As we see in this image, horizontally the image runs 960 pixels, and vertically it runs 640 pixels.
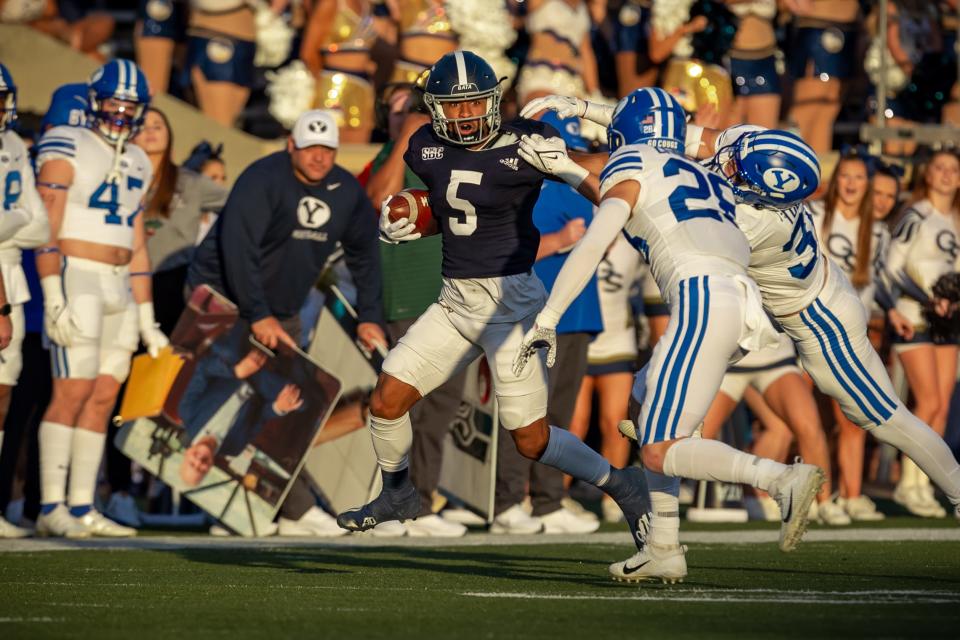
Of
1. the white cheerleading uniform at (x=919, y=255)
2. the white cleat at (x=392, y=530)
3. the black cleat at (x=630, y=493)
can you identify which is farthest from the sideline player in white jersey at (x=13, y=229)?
the white cheerleading uniform at (x=919, y=255)

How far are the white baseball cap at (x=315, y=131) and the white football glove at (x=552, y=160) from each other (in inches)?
105

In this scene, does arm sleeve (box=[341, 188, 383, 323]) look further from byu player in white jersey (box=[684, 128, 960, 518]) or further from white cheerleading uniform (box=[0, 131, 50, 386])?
byu player in white jersey (box=[684, 128, 960, 518])

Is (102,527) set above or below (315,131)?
below

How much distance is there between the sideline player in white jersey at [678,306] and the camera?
251 inches

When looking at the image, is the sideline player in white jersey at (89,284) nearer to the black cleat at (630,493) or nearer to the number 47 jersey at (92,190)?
the number 47 jersey at (92,190)

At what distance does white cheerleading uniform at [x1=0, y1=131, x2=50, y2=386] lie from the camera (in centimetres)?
894

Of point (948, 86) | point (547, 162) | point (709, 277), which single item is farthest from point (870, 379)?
point (948, 86)

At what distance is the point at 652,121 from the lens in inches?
276

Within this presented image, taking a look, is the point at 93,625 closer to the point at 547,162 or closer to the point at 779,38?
the point at 547,162

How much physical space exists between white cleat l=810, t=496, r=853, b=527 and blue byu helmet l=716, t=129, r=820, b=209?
390cm

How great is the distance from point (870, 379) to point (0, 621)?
Result: 11.4 feet

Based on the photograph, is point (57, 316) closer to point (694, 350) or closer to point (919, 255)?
point (694, 350)

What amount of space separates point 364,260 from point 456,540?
1.60 m

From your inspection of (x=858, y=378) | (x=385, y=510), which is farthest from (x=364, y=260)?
(x=858, y=378)
